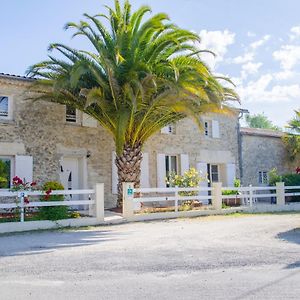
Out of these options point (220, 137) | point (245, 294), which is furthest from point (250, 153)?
point (245, 294)

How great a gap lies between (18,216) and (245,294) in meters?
8.46

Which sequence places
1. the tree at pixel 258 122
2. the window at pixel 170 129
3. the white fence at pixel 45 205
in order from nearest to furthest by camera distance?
the white fence at pixel 45 205 → the window at pixel 170 129 → the tree at pixel 258 122

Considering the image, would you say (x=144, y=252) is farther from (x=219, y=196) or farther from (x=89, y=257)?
(x=219, y=196)

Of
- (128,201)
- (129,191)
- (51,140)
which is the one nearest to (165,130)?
(51,140)

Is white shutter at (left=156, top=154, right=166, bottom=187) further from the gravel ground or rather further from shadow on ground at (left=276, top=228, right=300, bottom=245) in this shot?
shadow on ground at (left=276, top=228, right=300, bottom=245)

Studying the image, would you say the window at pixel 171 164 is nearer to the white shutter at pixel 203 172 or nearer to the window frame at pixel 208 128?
the white shutter at pixel 203 172

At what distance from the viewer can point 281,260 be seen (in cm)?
696

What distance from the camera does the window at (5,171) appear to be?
1464cm

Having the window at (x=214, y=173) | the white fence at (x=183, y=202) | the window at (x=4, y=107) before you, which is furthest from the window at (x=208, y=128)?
the window at (x=4, y=107)

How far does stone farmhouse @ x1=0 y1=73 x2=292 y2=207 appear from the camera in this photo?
15.2 metres

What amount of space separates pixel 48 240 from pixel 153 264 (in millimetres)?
3565

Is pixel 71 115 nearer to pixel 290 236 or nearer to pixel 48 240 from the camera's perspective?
pixel 48 240

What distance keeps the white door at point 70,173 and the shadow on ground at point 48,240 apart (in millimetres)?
5601

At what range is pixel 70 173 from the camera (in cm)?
1675
